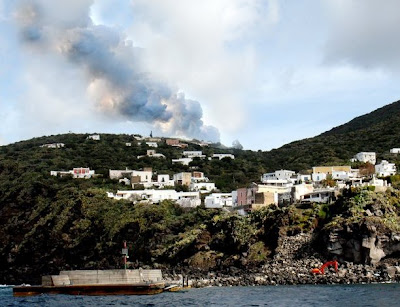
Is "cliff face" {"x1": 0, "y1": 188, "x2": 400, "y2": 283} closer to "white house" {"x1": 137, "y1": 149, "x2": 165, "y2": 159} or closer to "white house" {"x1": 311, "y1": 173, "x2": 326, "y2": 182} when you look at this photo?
"white house" {"x1": 311, "y1": 173, "x2": 326, "y2": 182}

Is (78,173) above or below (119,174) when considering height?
above

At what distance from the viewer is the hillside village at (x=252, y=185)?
88.6m

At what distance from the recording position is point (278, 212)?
266ft

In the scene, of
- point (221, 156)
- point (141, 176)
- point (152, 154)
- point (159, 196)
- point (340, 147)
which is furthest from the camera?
point (152, 154)

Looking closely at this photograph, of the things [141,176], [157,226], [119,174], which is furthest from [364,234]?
[119,174]

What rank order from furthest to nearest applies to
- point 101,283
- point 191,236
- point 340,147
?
point 340,147, point 191,236, point 101,283

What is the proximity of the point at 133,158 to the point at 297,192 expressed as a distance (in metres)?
72.3

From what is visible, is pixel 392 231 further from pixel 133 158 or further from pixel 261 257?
pixel 133 158

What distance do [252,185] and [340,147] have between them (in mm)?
61103

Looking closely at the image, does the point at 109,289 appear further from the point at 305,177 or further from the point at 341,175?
the point at 305,177

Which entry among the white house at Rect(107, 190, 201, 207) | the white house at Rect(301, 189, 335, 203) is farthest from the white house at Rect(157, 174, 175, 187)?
the white house at Rect(301, 189, 335, 203)

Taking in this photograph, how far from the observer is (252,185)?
99.8 metres

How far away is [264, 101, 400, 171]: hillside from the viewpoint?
14200 cm

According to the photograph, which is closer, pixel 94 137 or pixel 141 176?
pixel 141 176
